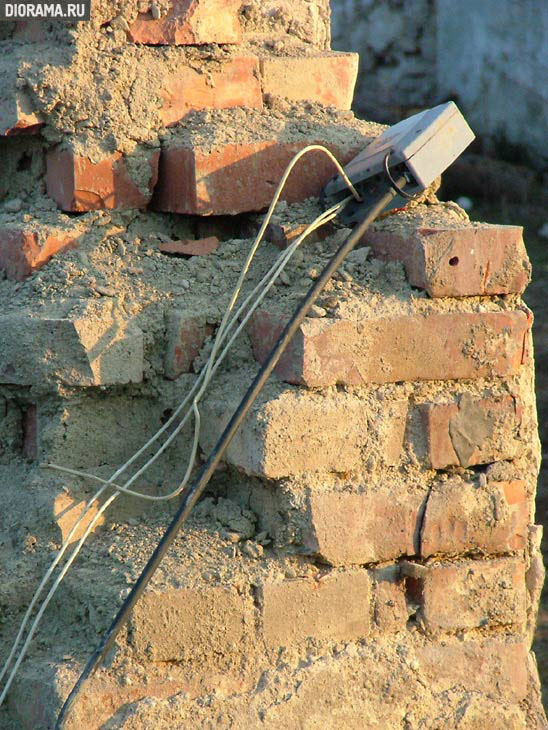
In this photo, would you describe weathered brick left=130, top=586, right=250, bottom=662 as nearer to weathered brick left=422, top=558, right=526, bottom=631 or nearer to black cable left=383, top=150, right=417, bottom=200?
weathered brick left=422, top=558, right=526, bottom=631

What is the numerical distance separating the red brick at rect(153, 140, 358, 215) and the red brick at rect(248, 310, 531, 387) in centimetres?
22

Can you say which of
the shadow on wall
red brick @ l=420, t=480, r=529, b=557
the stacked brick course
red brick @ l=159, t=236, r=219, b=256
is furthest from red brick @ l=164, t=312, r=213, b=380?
the shadow on wall

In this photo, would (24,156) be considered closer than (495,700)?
No

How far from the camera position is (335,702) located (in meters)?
1.75

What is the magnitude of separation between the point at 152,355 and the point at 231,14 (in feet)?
2.09

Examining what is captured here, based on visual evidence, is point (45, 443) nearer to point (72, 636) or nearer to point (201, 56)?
point (72, 636)

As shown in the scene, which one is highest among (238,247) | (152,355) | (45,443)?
(238,247)

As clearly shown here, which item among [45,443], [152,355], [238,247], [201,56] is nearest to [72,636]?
[45,443]

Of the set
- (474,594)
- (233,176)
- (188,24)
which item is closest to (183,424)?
(233,176)

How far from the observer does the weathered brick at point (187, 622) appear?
1.67 meters

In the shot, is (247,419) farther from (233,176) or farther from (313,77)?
(313,77)

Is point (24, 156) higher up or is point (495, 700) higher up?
point (24, 156)

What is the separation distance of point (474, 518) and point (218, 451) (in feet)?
1.47

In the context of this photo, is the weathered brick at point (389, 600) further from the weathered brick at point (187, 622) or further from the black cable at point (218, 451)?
the black cable at point (218, 451)
